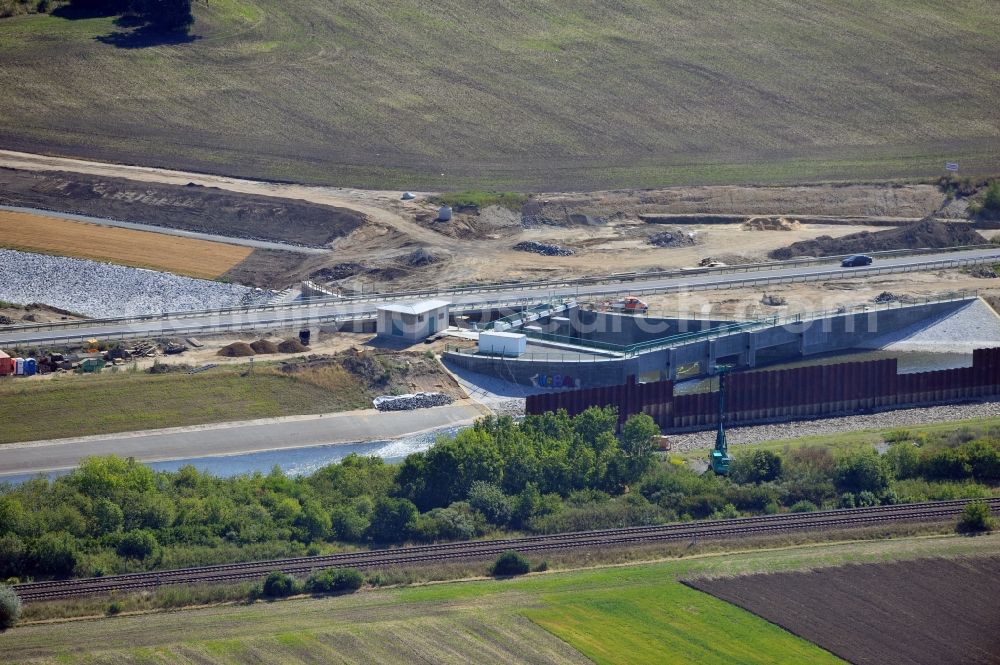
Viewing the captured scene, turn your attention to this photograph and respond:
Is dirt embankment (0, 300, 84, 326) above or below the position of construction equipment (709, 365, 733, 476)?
above

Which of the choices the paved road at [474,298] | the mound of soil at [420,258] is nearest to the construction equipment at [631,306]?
the paved road at [474,298]

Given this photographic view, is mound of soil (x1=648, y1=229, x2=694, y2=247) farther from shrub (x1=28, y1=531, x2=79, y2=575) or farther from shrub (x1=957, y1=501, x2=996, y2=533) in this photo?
shrub (x1=28, y1=531, x2=79, y2=575)

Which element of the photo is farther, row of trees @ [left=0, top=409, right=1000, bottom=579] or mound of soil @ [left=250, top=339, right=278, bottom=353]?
mound of soil @ [left=250, top=339, right=278, bottom=353]

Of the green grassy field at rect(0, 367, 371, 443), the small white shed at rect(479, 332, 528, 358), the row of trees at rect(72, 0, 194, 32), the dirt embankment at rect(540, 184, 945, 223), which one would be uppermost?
the row of trees at rect(72, 0, 194, 32)

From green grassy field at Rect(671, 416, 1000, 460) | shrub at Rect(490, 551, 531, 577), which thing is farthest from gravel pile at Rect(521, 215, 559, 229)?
shrub at Rect(490, 551, 531, 577)

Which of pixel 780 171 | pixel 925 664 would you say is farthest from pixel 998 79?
pixel 925 664
